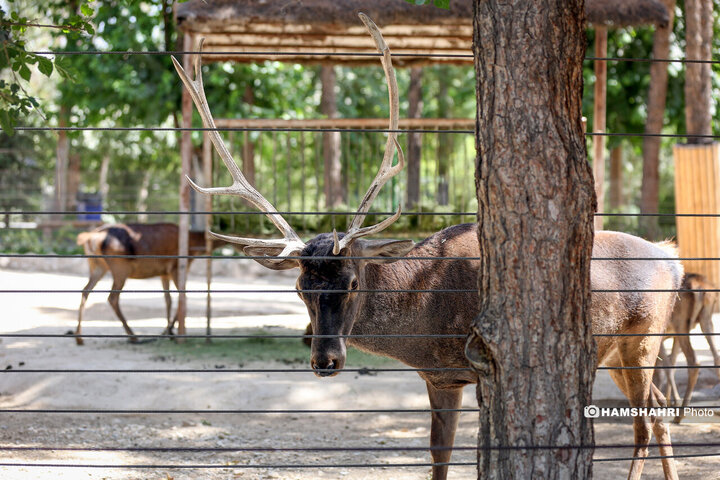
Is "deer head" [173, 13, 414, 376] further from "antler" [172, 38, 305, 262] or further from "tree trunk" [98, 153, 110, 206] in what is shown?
"tree trunk" [98, 153, 110, 206]

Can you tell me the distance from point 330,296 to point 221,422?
115 inches

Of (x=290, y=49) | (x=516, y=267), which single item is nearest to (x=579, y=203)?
(x=516, y=267)

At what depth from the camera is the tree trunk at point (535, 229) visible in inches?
101

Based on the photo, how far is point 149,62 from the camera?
15.0 m

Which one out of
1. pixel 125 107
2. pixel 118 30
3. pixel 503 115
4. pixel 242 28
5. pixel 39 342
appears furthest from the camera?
pixel 125 107

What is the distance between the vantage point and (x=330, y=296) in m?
4.13

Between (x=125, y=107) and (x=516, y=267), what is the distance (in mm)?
15069

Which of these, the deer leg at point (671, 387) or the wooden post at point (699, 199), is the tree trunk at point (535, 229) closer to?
the deer leg at point (671, 387)

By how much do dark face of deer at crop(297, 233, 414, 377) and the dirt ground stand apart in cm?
80

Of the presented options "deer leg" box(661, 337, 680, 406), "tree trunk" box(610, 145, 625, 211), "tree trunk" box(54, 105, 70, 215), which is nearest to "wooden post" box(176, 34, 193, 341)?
"deer leg" box(661, 337, 680, 406)

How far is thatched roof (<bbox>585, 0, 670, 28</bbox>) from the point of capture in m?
8.14

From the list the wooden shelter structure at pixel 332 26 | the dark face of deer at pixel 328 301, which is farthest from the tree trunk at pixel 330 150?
the dark face of deer at pixel 328 301

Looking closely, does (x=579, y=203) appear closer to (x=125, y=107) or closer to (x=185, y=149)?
(x=185, y=149)

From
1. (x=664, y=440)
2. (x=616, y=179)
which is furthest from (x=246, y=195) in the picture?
(x=616, y=179)
